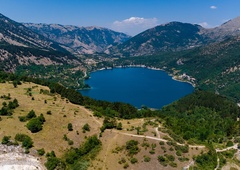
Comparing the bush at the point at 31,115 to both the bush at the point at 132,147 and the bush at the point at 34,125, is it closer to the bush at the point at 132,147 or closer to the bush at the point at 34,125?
the bush at the point at 34,125

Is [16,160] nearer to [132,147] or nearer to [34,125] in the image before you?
[34,125]

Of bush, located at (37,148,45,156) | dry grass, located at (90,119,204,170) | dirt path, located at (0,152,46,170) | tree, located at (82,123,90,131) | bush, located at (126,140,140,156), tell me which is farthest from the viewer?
tree, located at (82,123,90,131)

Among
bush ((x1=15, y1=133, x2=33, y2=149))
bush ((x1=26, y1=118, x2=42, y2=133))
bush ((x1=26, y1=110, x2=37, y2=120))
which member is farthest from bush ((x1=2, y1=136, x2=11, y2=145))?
bush ((x1=26, y1=110, x2=37, y2=120))

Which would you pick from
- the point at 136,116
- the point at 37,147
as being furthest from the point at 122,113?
the point at 37,147

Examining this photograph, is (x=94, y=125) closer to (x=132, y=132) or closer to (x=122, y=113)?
(x=132, y=132)

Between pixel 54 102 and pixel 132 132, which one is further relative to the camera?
pixel 54 102

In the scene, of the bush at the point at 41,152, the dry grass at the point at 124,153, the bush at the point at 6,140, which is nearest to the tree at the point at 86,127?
the dry grass at the point at 124,153

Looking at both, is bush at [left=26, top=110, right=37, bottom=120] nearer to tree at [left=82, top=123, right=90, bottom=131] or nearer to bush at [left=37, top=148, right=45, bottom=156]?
tree at [left=82, top=123, right=90, bottom=131]

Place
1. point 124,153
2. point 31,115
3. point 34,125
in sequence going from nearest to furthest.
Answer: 1. point 124,153
2. point 34,125
3. point 31,115

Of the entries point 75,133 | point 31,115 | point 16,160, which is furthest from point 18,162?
point 31,115

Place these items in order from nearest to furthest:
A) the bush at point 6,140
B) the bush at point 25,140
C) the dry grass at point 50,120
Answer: the bush at point 6,140 < the bush at point 25,140 < the dry grass at point 50,120

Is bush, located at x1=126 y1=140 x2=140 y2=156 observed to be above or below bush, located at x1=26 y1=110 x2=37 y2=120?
below
